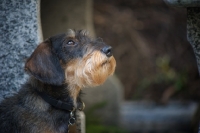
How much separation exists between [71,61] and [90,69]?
25cm

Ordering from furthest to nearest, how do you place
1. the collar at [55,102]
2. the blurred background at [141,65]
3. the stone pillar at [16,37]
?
the blurred background at [141,65] < the stone pillar at [16,37] < the collar at [55,102]

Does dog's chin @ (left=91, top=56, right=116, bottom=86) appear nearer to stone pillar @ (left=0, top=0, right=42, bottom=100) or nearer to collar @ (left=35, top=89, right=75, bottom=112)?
collar @ (left=35, top=89, right=75, bottom=112)

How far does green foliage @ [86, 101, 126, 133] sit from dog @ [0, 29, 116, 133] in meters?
2.22

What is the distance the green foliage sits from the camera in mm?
7547

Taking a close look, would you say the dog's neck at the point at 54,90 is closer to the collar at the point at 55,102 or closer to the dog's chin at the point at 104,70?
the collar at the point at 55,102

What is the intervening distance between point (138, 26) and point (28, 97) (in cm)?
583

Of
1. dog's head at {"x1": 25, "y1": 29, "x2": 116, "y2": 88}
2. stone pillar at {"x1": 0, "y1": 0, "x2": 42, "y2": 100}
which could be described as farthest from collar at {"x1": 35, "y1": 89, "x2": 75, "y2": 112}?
stone pillar at {"x1": 0, "y1": 0, "x2": 42, "y2": 100}

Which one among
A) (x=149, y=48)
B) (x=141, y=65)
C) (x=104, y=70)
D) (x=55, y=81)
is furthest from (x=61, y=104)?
(x=149, y=48)

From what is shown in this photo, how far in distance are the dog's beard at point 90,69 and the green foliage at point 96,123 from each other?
230 centimetres

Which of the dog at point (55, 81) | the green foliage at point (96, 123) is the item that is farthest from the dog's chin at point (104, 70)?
the green foliage at point (96, 123)

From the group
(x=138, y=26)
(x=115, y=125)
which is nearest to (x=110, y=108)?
(x=115, y=125)

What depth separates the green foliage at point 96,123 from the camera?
755 cm

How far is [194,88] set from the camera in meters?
9.66

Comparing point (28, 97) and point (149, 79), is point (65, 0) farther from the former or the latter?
point (149, 79)
